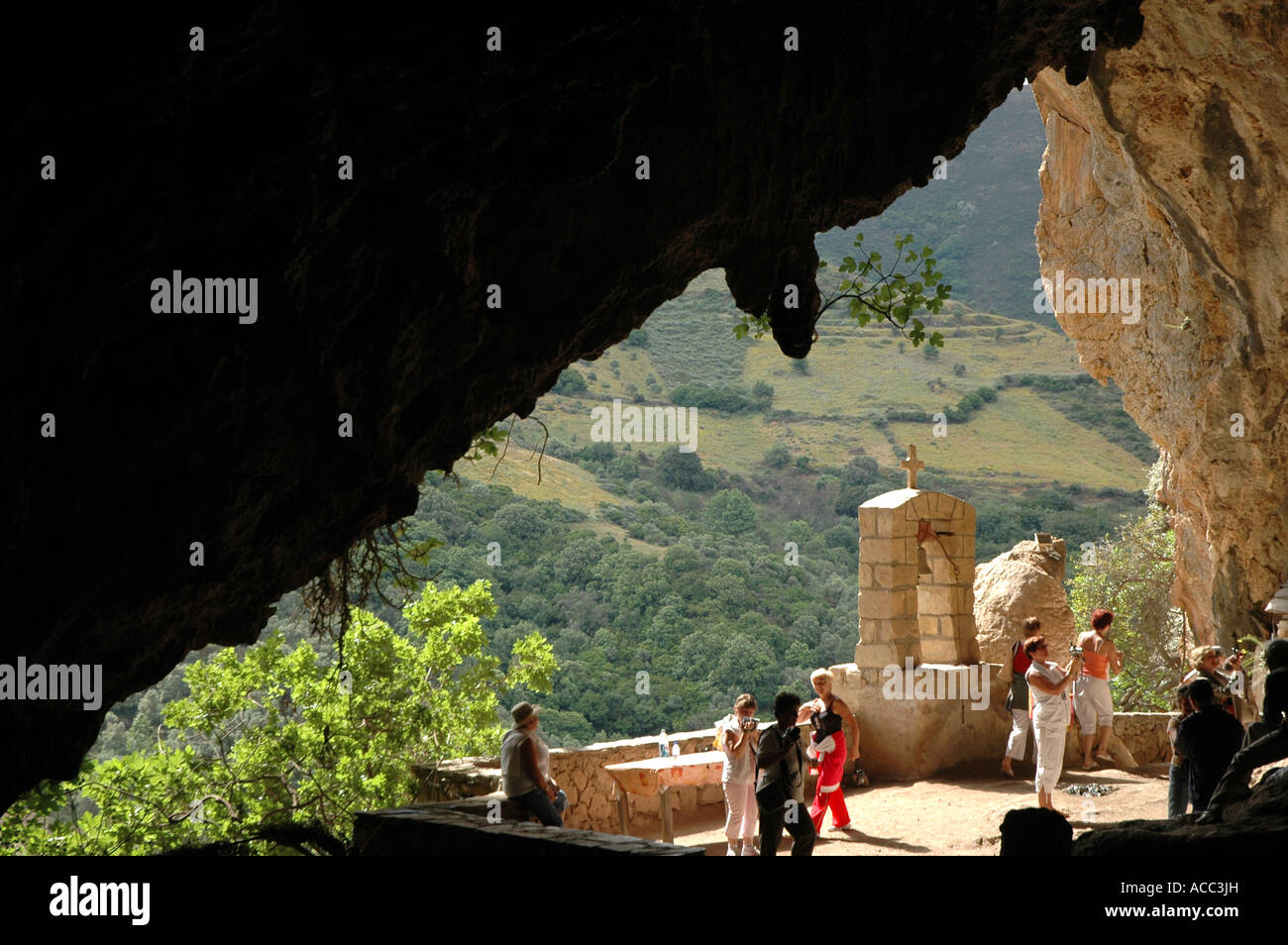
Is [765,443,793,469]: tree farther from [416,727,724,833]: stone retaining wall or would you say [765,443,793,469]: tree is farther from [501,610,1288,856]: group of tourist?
[416,727,724,833]: stone retaining wall

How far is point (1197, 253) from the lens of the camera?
37.4 feet

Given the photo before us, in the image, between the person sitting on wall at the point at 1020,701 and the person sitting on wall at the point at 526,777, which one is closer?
the person sitting on wall at the point at 526,777

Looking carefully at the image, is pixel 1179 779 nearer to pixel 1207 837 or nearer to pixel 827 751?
pixel 1207 837

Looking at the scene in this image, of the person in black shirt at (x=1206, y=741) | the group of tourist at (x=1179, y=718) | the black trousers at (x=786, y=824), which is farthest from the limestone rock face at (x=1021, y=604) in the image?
the black trousers at (x=786, y=824)

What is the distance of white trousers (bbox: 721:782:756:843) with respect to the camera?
856 centimetres

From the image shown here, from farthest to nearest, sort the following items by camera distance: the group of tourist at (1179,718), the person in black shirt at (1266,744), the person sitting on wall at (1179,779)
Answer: the person sitting on wall at (1179,779) → the group of tourist at (1179,718) → the person in black shirt at (1266,744)

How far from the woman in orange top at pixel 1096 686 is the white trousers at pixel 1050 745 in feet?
3.54

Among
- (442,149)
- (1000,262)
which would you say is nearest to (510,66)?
(442,149)

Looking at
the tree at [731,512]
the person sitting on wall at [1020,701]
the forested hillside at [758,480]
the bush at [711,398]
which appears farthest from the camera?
the bush at [711,398]

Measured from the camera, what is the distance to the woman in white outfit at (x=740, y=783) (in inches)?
336

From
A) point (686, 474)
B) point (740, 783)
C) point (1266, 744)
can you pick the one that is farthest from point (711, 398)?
point (1266, 744)

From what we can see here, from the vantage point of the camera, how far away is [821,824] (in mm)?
9742

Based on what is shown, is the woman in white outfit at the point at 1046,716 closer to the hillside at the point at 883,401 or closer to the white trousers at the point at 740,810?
the white trousers at the point at 740,810

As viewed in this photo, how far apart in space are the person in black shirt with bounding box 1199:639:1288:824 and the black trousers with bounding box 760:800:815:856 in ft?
7.60
